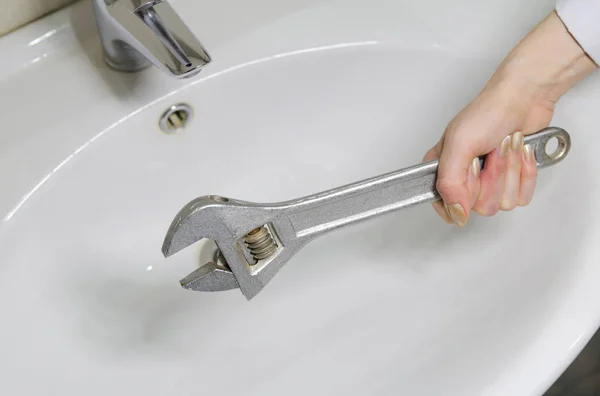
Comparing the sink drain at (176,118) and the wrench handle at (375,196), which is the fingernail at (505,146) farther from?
the sink drain at (176,118)

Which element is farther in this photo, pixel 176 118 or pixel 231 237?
pixel 176 118

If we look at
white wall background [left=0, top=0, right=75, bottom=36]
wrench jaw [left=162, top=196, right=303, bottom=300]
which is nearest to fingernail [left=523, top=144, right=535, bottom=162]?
wrench jaw [left=162, top=196, right=303, bottom=300]

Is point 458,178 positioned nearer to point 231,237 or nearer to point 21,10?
point 231,237

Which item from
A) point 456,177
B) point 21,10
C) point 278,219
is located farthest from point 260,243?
point 21,10

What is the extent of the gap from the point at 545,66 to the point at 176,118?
30 centimetres

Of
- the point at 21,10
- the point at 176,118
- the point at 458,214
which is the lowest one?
the point at 458,214

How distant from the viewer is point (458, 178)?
18.4 inches

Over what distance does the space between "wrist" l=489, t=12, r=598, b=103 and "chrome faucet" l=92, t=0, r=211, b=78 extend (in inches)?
9.3

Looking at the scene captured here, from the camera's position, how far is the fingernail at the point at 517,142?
49cm

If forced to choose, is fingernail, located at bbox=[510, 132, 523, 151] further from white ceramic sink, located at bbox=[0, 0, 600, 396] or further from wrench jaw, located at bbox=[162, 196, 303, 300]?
wrench jaw, located at bbox=[162, 196, 303, 300]

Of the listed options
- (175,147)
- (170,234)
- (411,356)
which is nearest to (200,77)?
(175,147)

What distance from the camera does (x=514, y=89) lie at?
51cm

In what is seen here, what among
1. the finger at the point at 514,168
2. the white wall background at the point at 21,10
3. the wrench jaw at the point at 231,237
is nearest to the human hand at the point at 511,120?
the finger at the point at 514,168

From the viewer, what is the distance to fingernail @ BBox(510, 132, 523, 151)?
1.59ft
